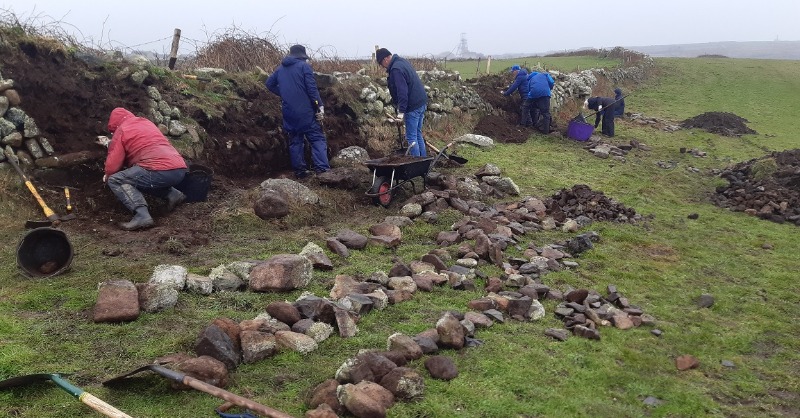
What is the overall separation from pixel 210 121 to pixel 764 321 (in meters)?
7.78

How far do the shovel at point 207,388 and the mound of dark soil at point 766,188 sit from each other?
918cm

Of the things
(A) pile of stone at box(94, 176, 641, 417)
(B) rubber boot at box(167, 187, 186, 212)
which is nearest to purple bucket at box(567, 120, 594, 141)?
(A) pile of stone at box(94, 176, 641, 417)

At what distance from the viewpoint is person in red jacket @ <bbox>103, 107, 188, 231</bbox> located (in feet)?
21.1

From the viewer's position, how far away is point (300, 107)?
872cm

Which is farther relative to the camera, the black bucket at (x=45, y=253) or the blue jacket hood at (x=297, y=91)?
the blue jacket hood at (x=297, y=91)

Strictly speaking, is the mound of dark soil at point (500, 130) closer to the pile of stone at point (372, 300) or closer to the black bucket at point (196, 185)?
the pile of stone at point (372, 300)

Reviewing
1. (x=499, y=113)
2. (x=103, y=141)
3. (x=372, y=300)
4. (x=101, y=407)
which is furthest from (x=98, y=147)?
(x=499, y=113)

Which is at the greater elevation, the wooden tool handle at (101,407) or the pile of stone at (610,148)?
the pile of stone at (610,148)

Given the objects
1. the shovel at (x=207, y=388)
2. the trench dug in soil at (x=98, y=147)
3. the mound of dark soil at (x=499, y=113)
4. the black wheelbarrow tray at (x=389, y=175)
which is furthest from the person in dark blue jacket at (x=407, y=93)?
the shovel at (x=207, y=388)

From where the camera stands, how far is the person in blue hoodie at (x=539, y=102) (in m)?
14.6

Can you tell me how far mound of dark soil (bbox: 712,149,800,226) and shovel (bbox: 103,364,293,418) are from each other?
918 cm

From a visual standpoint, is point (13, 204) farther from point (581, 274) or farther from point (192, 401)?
point (581, 274)

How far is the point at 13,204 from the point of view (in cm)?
643

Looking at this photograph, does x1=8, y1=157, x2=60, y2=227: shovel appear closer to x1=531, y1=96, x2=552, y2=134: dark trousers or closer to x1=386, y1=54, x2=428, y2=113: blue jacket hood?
x1=386, y1=54, x2=428, y2=113: blue jacket hood
